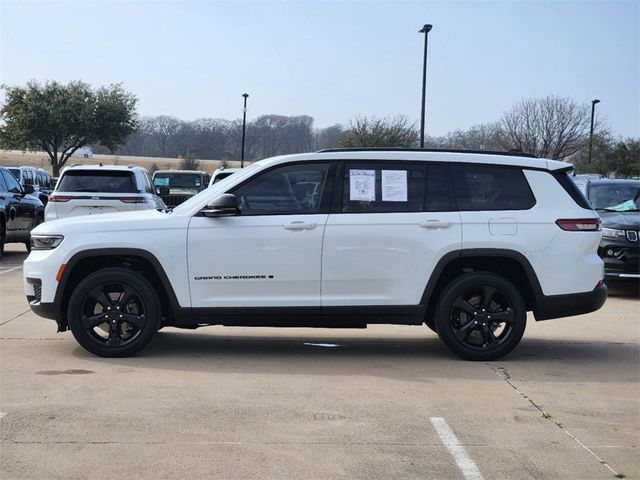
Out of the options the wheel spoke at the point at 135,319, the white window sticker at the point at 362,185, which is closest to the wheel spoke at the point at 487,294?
the white window sticker at the point at 362,185

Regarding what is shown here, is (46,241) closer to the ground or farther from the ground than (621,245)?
farther from the ground

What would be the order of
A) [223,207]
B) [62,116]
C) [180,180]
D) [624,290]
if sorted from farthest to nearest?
[62,116], [180,180], [624,290], [223,207]

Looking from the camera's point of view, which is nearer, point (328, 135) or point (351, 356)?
point (351, 356)

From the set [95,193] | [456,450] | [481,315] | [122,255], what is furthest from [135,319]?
[95,193]

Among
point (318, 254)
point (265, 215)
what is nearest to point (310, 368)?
point (318, 254)

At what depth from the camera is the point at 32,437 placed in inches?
181

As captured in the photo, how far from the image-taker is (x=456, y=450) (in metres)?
4.48

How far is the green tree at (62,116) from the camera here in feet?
140

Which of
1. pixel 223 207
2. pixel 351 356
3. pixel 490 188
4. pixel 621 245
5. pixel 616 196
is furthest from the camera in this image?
pixel 616 196

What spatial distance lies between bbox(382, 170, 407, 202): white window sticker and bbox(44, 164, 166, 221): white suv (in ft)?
23.5

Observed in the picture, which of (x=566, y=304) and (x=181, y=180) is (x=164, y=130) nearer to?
(x=181, y=180)

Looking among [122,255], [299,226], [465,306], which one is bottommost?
[465,306]

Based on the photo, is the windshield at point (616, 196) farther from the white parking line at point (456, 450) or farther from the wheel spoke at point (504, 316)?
the white parking line at point (456, 450)

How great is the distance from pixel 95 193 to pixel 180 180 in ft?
37.9
